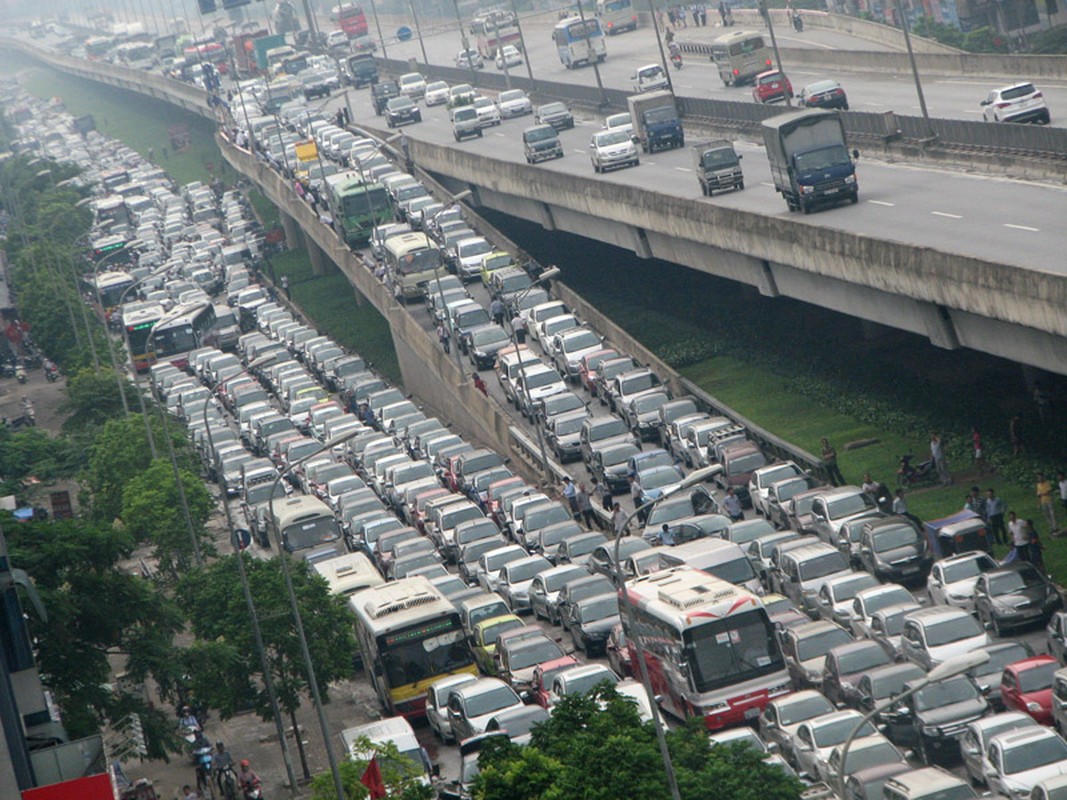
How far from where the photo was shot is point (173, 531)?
5188cm

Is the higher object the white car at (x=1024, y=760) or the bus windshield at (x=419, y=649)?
the white car at (x=1024, y=760)

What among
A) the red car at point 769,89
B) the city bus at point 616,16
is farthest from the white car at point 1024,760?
the city bus at point 616,16

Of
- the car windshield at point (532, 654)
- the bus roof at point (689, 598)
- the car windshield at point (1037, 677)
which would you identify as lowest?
the car windshield at point (532, 654)

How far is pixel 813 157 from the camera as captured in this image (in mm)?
52500

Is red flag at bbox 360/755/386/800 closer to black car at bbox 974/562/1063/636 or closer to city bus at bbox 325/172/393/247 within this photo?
black car at bbox 974/562/1063/636

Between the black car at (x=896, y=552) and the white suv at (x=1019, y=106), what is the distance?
2467 cm

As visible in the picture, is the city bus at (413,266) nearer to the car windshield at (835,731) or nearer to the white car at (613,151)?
the white car at (613,151)

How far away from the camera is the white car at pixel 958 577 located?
35188 millimetres

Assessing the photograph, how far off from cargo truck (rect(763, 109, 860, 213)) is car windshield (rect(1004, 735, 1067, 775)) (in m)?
27.2

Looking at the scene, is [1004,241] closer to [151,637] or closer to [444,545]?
[444,545]

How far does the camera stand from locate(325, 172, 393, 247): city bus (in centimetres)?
8238

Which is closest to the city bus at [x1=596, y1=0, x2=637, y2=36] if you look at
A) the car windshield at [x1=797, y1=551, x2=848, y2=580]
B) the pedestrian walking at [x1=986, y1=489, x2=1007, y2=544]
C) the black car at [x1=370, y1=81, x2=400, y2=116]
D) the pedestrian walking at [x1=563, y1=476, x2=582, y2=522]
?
the black car at [x1=370, y1=81, x2=400, y2=116]

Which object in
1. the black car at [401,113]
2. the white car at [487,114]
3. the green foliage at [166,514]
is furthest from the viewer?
the black car at [401,113]

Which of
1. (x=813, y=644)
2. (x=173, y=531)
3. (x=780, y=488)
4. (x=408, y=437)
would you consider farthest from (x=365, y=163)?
(x=813, y=644)
